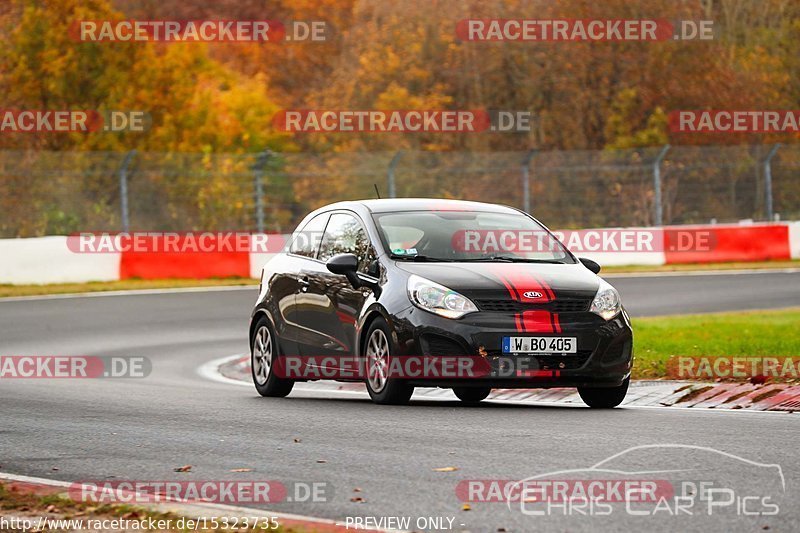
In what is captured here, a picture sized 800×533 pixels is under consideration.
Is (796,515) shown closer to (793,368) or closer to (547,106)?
(793,368)

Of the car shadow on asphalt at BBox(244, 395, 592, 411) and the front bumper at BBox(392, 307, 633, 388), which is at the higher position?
the front bumper at BBox(392, 307, 633, 388)

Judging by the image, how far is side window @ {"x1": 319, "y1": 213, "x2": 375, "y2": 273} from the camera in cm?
1251

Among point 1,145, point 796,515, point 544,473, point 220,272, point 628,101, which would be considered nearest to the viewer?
point 796,515

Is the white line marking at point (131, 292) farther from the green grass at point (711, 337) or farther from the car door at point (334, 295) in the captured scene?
the car door at point (334, 295)

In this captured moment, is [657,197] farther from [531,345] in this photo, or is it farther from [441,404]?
[531,345]

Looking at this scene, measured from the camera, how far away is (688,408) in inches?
455

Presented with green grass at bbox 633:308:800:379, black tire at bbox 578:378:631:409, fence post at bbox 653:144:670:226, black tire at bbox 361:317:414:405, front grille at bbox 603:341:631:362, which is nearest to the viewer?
front grille at bbox 603:341:631:362

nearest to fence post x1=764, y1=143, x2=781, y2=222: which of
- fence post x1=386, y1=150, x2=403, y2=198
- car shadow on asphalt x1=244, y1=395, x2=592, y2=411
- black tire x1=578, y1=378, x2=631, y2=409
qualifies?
fence post x1=386, y1=150, x2=403, y2=198

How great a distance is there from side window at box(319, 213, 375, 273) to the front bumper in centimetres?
108

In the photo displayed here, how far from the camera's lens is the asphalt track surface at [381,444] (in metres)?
7.16

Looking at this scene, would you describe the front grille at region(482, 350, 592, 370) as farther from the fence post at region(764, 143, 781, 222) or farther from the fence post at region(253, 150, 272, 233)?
the fence post at region(764, 143, 781, 222)

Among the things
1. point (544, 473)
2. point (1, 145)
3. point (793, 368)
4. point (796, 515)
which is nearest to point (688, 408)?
point (793, 368)

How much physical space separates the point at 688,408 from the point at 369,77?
143ft

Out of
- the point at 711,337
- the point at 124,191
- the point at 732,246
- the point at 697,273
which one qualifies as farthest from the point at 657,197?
the point at 711,337
